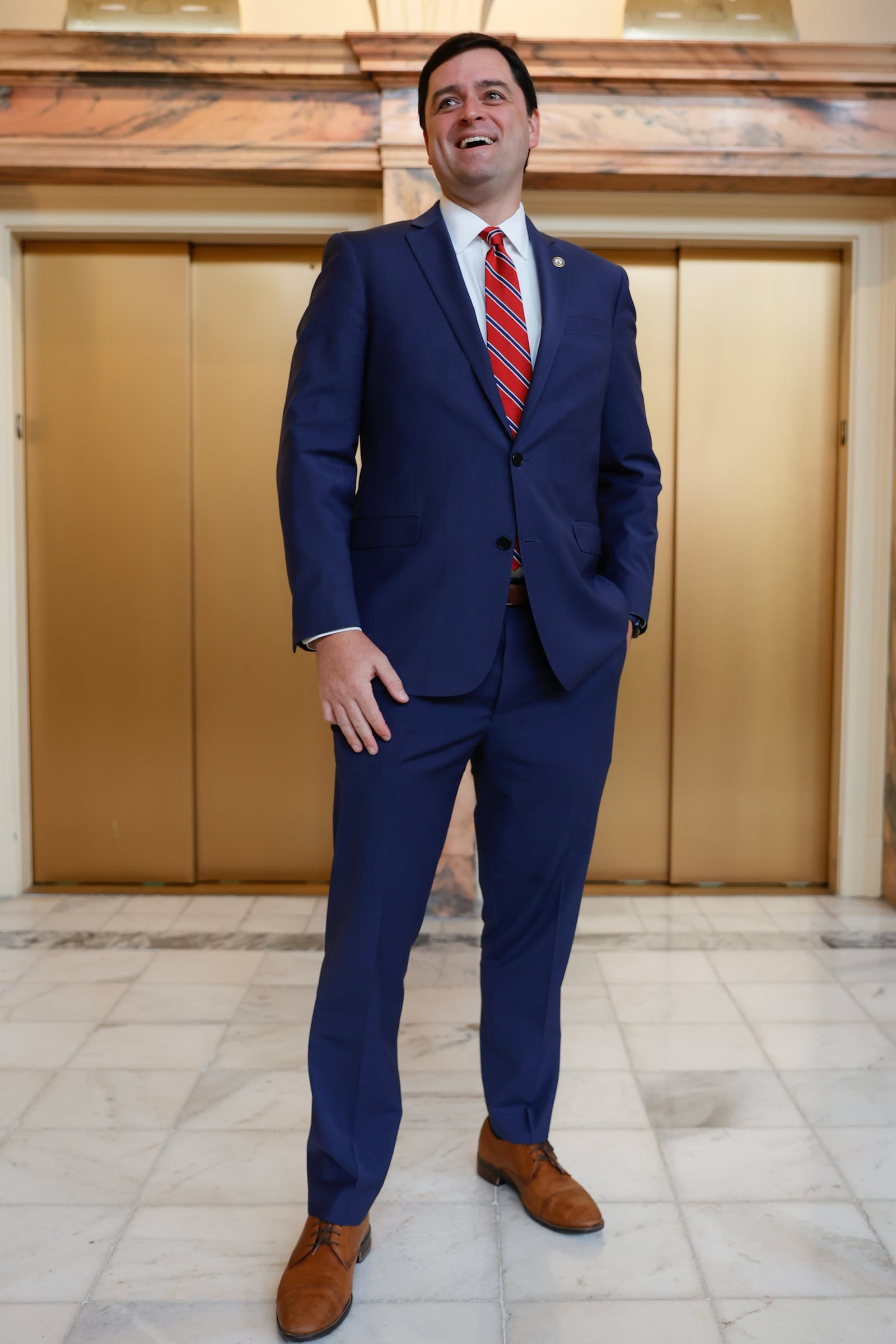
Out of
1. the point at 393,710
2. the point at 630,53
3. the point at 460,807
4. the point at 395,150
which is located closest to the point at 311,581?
the point at 393,710

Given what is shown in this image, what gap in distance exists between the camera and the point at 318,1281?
5.60 ft

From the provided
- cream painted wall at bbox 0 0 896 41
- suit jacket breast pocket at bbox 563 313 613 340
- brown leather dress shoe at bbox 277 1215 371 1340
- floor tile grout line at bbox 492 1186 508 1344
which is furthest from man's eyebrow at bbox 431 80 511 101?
cream painted wall at bbox 0 0 896 41

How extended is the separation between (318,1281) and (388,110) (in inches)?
133

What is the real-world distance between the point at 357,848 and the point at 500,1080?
1.91 ft

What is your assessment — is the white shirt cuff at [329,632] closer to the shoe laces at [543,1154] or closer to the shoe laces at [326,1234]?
the shoe laces at [326,1234]

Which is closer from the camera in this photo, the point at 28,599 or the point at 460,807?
the point at 460,807

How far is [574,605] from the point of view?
1783 millimetres

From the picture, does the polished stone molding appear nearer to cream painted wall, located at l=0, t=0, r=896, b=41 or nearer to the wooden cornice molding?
the wooden cornice molding

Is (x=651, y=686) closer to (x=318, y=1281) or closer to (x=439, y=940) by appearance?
(x=439, y=940)

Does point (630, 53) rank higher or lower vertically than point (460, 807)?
higher

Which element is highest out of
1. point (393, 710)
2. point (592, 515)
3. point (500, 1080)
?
point (592, 515)

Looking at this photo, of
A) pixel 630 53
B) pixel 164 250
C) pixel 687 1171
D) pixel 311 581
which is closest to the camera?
pixel 311 581

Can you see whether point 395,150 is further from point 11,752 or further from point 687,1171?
point 687,1171

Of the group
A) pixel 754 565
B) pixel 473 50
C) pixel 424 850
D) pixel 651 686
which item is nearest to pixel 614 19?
pixel 754 565
